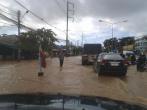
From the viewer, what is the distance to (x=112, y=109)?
14.0 feet

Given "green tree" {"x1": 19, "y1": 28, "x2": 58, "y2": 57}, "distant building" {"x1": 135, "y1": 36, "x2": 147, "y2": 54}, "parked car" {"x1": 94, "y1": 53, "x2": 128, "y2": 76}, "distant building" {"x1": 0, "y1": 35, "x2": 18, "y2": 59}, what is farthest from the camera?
"distant building" {"x1": 135, "y1": 36, "x2": 147, "y2": 54}

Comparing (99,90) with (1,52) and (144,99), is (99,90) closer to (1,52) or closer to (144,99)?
(144,99)

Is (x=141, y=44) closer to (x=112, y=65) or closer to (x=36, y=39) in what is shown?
(x=36, y=39)

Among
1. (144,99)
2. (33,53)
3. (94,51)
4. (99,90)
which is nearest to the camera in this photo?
(144,99)

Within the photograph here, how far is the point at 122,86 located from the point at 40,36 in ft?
188

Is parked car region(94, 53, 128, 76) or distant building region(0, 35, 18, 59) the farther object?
distant building region(0, 35, 18, 59)

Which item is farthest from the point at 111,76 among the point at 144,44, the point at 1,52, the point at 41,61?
the point at 144,44

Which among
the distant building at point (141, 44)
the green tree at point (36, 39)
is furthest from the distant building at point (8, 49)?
the distant building at point (141, 44)

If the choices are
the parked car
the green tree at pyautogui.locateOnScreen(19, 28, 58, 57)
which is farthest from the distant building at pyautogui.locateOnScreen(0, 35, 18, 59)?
the parked car

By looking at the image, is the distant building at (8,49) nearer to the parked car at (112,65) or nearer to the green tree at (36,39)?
the green tree at (36,39)

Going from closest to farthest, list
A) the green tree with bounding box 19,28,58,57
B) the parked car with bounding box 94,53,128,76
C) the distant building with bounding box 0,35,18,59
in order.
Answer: the parked car with bounding box 94,53,128,76 → the distant building with bounding box 0,35,18,59 → the green tree with bounding box 19,28,58,57

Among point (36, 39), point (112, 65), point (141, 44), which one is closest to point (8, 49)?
point (36, 39)

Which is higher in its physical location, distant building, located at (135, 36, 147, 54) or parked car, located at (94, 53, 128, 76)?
distant building, located at (135, 36, 147, 54)

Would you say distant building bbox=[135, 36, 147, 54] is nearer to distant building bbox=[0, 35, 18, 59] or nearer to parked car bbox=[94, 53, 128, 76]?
distant building bbox=[0, 35, 18, 59]
